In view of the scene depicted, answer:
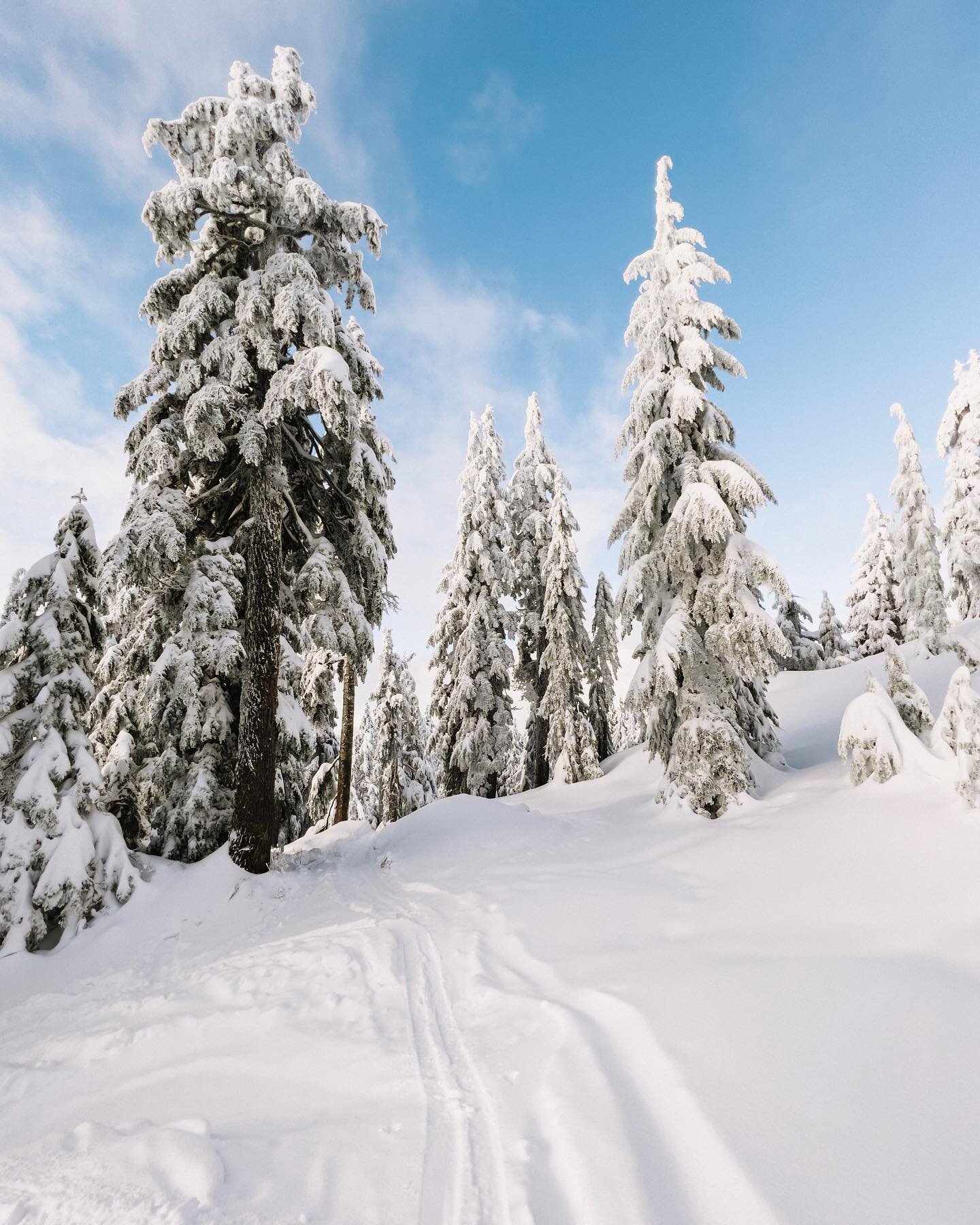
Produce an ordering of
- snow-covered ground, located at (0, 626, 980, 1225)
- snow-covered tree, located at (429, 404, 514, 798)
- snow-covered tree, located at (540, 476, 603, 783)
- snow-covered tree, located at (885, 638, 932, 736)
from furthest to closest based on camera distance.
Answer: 1. snow-covered tree, located at (429, 404, 514, 798)
2. snow-covered tree, located at (540, 476, 603, 783)
3. snow-covered tree, located at (885, 638, 932, 736)
4. snow-covered ground, located at (0, 626, 980, 1225)

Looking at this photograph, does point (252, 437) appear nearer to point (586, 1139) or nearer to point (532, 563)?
point (586, 1139)

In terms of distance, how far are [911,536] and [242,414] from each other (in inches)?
1280

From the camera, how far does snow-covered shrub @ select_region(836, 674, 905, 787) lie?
27.8 feet

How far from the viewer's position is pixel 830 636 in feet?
124

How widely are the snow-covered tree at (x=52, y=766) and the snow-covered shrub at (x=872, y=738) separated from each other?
1025cm

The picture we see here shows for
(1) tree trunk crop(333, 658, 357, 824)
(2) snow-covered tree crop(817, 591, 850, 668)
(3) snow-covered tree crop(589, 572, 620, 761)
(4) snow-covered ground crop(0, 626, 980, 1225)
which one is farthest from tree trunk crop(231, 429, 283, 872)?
(2) snow-covered tree crop(817, 591, 850, 668)

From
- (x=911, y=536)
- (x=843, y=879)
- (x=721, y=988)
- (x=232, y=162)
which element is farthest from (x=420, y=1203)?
(x=911, y=536)

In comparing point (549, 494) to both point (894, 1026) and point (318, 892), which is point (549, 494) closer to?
point (318, 892)

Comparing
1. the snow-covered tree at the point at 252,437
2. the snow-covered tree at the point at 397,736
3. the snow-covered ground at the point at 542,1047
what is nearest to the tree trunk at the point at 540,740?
the snow-covered tree at the point at 397,736

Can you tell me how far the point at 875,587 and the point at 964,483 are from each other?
8126 mm

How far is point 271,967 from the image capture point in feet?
18.8

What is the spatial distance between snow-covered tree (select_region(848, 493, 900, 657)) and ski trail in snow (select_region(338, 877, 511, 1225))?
111ft

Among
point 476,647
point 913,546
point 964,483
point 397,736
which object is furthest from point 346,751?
point 913,546

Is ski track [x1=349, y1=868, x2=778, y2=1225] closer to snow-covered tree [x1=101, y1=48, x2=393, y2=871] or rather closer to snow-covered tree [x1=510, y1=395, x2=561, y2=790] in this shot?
snow-covered tree [x1=101, y1=48, x2=393, y2=871]
